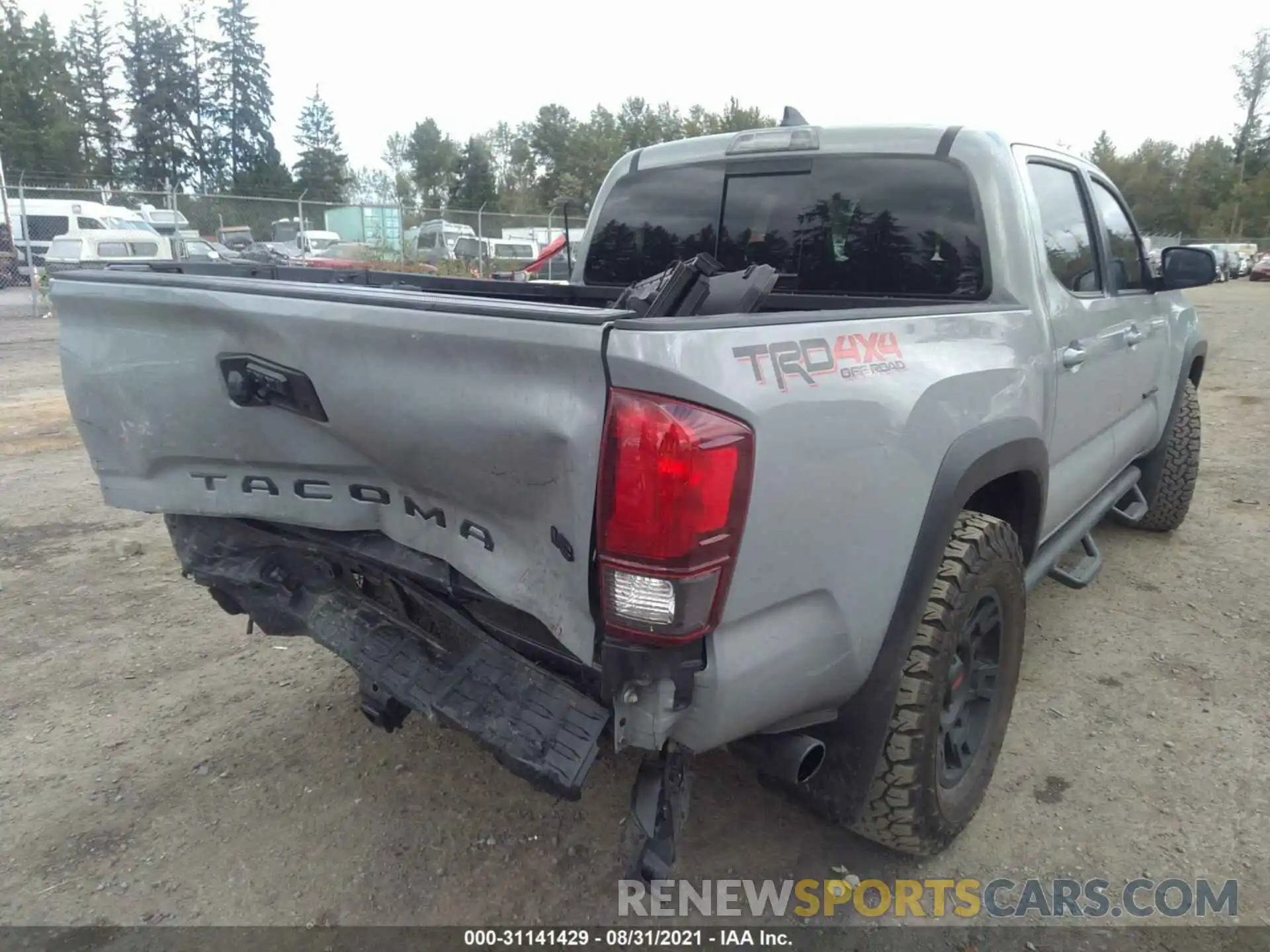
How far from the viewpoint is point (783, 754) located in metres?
2.04

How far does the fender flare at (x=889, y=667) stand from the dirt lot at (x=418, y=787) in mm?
454

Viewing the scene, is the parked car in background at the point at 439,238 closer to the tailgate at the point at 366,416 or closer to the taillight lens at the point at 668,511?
the tailgate at the point at 366,416

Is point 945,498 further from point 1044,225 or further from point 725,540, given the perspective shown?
point 1044,225

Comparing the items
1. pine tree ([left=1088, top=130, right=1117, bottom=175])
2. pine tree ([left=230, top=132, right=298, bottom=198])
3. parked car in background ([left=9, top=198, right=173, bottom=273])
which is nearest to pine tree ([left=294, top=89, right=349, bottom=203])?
pine tree ([left=230, top=132, right=298, bottom=198])

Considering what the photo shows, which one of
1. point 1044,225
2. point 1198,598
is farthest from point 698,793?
point 1198,598

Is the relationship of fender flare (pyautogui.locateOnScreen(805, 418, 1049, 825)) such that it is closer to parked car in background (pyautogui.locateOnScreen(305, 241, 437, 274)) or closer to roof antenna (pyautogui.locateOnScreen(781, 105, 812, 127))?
roof antenna (pyautogui.locateOnScreen(781, 105, 812, 127))

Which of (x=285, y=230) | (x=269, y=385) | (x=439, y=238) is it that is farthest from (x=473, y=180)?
(x=269, y=385)

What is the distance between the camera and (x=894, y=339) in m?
2.09

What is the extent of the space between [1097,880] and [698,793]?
3.76ft

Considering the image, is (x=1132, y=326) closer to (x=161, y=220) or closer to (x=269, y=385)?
(x=269, y=385)

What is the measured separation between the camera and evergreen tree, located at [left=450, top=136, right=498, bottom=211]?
189 ft

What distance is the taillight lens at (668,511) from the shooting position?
162 centimetres

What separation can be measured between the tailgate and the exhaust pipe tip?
53cm

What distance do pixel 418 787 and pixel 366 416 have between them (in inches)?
56.2
